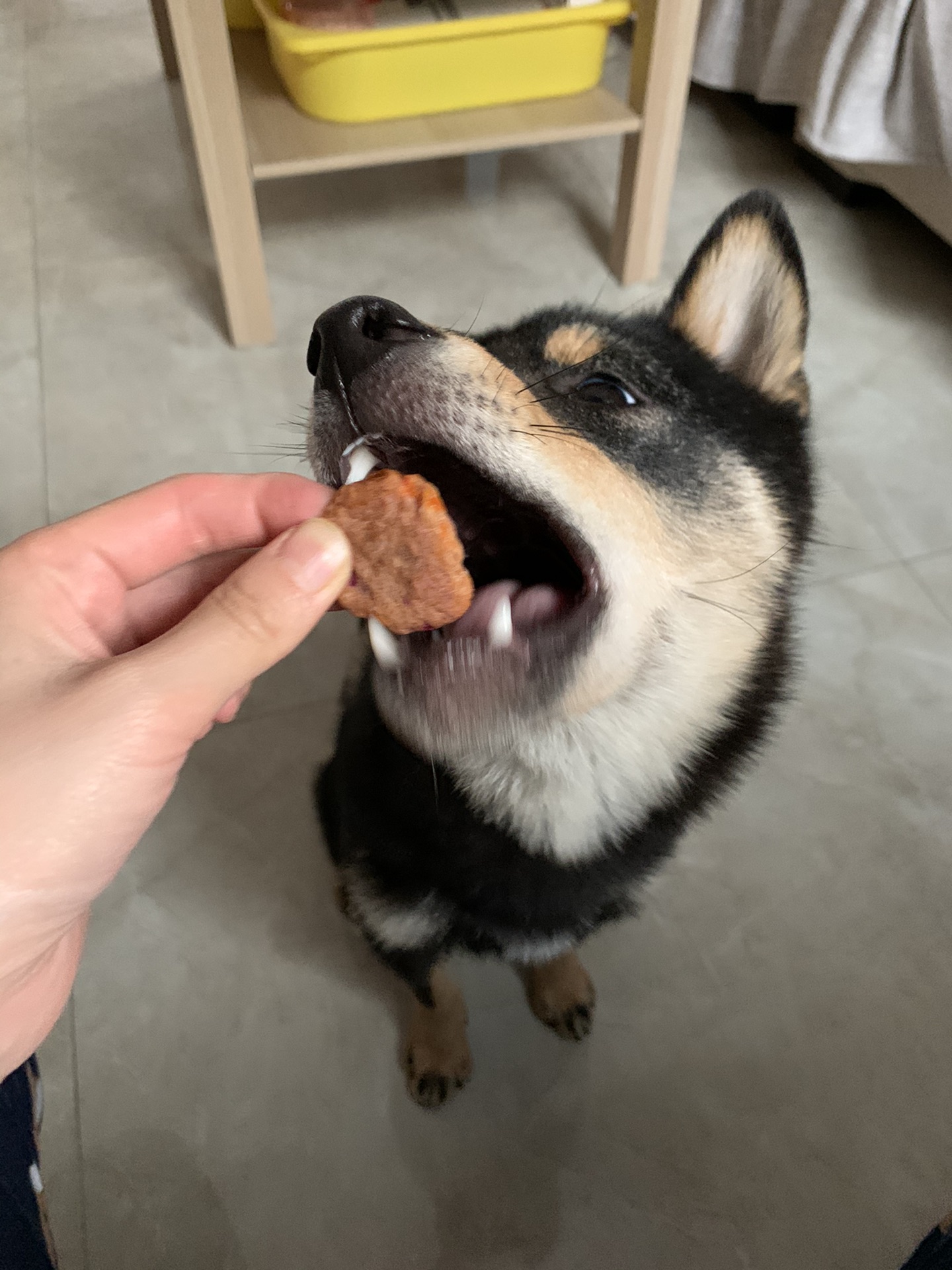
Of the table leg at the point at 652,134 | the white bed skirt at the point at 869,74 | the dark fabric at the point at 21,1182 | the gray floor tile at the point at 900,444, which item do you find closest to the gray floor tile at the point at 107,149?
the table leg at the point at 652,134

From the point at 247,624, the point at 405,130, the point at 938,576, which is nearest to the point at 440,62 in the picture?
the point at 405,130

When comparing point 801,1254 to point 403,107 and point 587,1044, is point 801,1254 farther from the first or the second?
point 403,107

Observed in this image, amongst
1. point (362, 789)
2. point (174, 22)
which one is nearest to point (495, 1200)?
point (362, 789)

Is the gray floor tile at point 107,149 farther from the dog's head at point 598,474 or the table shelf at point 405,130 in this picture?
the dog's head at point 598,474

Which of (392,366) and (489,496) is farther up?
(392,366)

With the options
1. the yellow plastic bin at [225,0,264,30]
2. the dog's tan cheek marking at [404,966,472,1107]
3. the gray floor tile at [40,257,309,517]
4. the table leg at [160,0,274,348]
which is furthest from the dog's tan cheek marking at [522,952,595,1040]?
the yellow plastic bin at [225,0,264,30]

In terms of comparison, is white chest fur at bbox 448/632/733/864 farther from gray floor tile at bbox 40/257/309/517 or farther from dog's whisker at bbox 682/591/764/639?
gray floor tile at bbox 40/257/309/517

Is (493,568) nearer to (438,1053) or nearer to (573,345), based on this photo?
(573,345)
